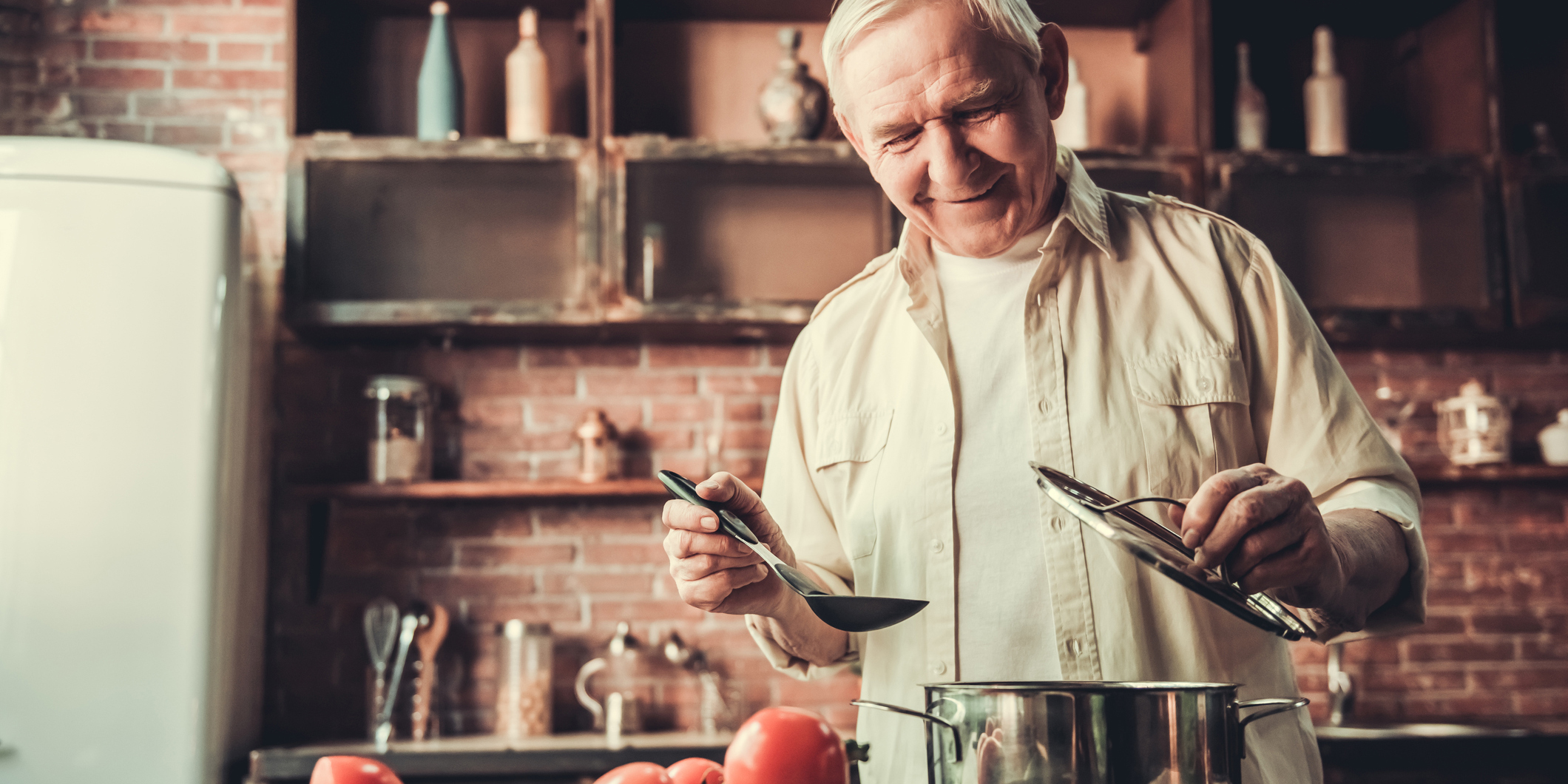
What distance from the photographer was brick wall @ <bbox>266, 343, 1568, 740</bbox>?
2.59 meters

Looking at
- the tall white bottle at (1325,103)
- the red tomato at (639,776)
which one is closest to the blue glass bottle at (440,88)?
the red tomato at (639,776)

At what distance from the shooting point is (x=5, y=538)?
77.7 inches

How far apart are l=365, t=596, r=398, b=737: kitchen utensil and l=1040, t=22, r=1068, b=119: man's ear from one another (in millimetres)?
2044

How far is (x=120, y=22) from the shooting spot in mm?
2660

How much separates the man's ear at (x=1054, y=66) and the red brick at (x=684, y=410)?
170 centimetres

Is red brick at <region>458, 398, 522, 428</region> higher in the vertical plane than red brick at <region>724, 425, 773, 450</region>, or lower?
higher

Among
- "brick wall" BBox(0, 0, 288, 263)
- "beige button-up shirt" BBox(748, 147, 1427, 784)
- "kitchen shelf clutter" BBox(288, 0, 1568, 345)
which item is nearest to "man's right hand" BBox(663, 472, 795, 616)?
"beige button-up shirt" BBox(748, 147, 1427, 784)

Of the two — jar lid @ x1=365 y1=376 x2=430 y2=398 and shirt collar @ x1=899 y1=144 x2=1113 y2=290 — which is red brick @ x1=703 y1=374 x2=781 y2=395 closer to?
jar lid @ x1=365 y1=376 x2=430 y2=398

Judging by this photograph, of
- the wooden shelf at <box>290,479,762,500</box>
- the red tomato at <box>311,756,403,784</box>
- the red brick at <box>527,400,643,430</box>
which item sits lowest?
the red tomato at <box>311,756,403,784</box>

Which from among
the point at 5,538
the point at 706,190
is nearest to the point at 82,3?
the point at 5,538

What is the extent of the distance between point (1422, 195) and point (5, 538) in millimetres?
3175

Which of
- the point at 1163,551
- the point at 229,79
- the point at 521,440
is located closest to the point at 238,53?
the point at 229,79

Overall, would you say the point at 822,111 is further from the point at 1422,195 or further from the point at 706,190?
the point at 1422,195

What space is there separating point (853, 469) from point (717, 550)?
0.98ft
